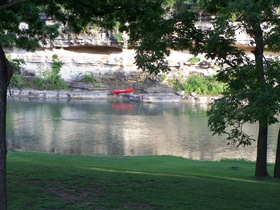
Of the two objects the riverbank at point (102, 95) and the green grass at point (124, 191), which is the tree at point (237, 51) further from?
the riverbank at point (102, 95)

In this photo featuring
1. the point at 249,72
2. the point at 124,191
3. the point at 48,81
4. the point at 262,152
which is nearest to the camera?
the point at 124,191

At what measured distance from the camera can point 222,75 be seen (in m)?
10.1

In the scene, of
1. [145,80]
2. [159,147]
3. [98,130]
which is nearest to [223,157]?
[159,147]

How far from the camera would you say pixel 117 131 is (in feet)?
79.2

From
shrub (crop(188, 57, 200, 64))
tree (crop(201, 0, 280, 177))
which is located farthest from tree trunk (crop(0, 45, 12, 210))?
shrub (crop(188, 57, 200, 64))

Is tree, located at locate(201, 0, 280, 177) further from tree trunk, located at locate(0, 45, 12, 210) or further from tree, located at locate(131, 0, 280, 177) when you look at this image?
tree trunk, located at locate(0, 45, 12, 210)

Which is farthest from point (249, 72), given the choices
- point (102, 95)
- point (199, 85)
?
point (199, 85)

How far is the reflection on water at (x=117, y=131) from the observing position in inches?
762

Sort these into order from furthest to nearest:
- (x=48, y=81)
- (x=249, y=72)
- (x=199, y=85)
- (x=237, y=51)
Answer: (x=48, y=81)
(x=199, y=85)
(x=237, y=51)
(x=249, y=72)

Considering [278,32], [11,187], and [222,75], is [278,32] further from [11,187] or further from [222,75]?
[11,187]

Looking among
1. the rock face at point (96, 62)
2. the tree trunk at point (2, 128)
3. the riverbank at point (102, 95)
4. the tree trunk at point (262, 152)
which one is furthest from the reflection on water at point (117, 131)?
the tree trunk at point (2, 128)

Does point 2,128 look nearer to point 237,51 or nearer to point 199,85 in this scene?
point 237,51

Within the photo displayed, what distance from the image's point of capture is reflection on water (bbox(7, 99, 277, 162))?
63.5ft

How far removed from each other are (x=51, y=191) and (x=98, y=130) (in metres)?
16.7
